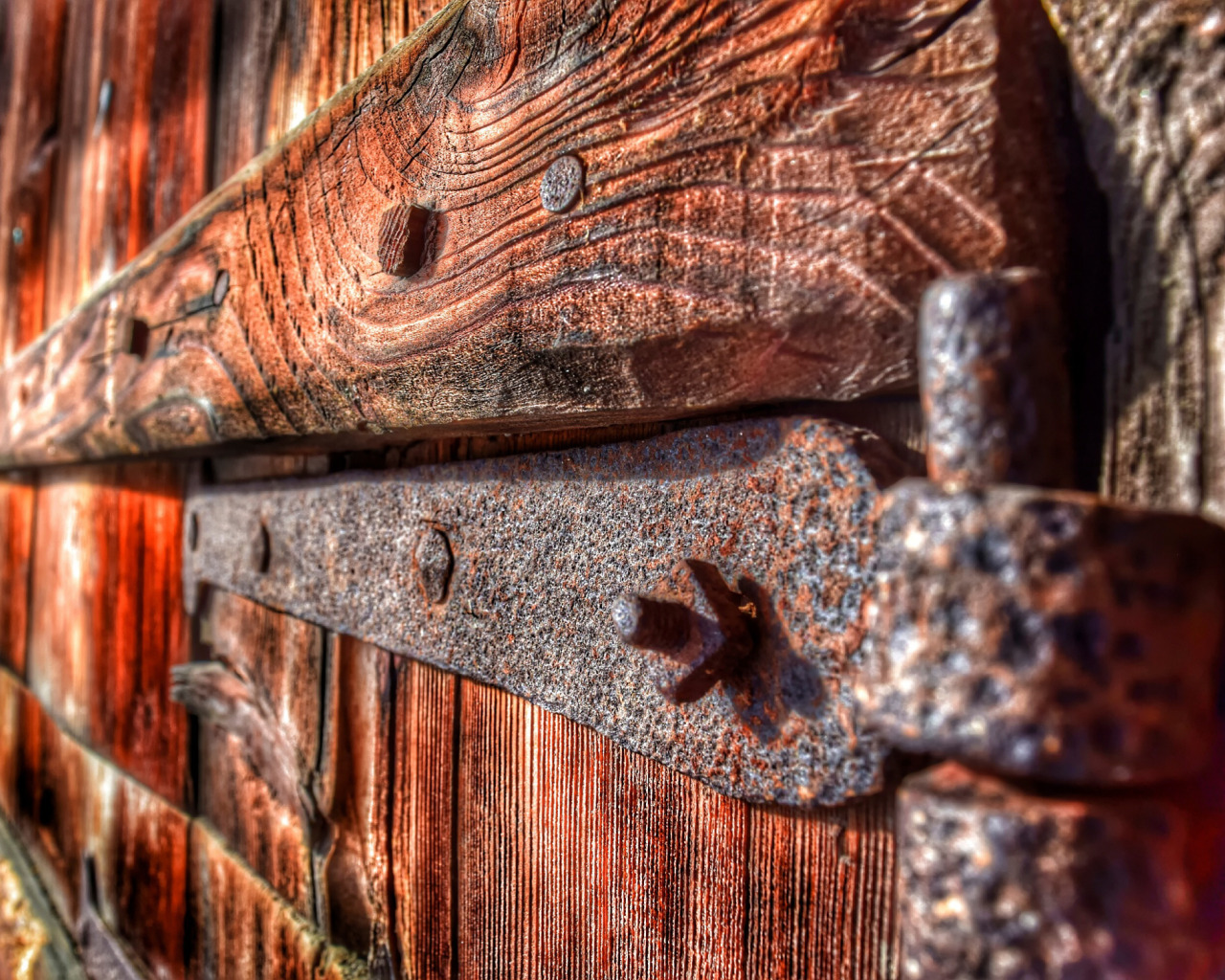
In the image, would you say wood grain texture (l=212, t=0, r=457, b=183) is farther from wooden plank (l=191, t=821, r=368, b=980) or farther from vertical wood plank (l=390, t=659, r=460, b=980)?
wooden plank (l=191, t=821, r=368, b=980)

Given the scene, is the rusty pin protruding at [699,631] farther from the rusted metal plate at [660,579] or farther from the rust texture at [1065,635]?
the rust texture at [1065,635]

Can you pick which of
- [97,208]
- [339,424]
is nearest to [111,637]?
[97,208]

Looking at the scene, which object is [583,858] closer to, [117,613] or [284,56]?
[284,56]

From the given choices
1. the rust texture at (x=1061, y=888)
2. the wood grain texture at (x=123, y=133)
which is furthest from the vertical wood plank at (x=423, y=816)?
the wood grain texture at (x=123, y=133)

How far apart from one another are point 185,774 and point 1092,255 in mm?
1279

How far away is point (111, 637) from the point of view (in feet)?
4.68

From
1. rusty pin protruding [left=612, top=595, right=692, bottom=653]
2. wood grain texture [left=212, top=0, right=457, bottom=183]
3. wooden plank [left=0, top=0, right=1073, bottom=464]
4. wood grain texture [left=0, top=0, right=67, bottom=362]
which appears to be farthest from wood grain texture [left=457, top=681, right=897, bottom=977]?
wood grain texture [left=0, top=0, right=67, bottom=362]

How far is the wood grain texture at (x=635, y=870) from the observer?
0.41m

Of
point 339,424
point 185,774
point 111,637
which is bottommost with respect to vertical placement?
point 185,774

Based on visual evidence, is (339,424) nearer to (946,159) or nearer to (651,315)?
(651,315)

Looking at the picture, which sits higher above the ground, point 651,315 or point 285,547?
point 651,315

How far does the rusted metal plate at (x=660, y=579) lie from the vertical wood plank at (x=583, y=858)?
73 mm

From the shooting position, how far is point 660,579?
437 mm

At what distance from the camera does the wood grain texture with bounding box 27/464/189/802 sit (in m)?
1.21
